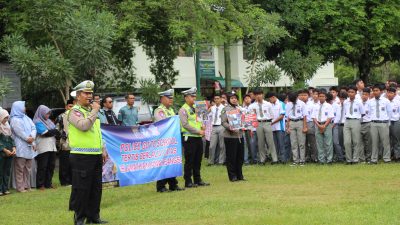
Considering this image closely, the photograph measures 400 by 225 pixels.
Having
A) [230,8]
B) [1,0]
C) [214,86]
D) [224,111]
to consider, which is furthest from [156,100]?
[214,86]

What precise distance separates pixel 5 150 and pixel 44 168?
4.86 feet

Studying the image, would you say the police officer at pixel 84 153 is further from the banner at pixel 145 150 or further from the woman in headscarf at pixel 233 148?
the woman in headscarf at pixel 233 148

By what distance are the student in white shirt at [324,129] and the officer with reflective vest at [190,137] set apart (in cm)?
498

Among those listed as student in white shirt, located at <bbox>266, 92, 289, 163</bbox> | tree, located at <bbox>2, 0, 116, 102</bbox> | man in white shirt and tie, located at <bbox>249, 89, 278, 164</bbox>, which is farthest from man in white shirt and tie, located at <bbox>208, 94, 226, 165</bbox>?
tree, located at <bbox>2, 0, 116, 102</bbox>

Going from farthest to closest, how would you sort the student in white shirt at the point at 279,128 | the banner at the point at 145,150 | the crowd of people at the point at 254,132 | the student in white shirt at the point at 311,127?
1. the student in white shirt at the point at 279,128
2. the student in white shirt at the point at 311,127
3. the crowd of people at the point at 254,132
4. the banner at the point at 145,150

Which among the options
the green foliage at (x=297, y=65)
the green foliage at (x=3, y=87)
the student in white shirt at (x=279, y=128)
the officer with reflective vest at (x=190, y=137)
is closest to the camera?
the officer with reflective vest at (x=190, y=137)

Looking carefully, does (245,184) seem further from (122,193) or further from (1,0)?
(1,0)

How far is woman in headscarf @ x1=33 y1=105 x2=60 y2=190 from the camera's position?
16484 mm

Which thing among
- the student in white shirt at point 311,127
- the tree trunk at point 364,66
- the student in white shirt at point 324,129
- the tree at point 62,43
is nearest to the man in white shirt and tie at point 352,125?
the student in white shirt at point 324,129

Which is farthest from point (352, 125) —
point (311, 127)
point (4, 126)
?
point (4, 126)

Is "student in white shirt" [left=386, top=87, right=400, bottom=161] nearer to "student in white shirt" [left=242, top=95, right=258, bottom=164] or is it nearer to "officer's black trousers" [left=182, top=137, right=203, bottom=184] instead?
"student in white shirt" [left=242, top=95, right=258, bottom=164]

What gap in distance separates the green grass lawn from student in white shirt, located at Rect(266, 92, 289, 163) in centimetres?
302

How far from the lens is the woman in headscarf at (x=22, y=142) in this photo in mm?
15891

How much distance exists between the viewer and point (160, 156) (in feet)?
48.0
